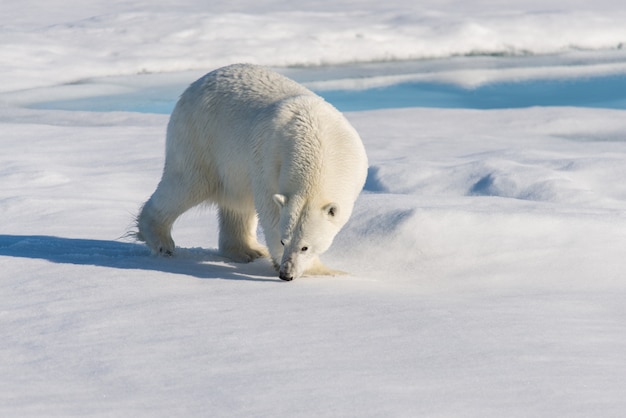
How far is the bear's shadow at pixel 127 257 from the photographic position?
414 centimetres

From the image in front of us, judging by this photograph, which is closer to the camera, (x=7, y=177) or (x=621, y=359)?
(x=621, y=359)

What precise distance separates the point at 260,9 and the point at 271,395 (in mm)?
14895

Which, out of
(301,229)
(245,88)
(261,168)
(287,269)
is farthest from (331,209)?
(245,88)

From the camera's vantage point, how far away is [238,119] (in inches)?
166

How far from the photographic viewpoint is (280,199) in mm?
3777

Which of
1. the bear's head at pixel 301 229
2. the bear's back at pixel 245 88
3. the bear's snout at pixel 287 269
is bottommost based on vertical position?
the bear's snout at pixel 287 269

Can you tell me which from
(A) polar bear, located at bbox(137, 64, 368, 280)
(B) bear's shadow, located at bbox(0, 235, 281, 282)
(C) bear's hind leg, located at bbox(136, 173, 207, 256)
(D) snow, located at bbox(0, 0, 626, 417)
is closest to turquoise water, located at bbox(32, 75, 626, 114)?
(D) snow, located at bbox(0, 0, 626, 417)

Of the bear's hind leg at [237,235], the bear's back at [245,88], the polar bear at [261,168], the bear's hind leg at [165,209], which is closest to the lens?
the polar bear at [261,168]

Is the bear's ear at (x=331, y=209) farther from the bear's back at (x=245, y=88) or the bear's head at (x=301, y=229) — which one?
the bear's back at (x=245, y=88)

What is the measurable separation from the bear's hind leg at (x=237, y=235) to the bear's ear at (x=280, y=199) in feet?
2.31

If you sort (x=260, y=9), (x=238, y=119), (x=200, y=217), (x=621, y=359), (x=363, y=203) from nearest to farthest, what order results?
(x=621, y=359)
(x=238, y=119)
(x=363, y=203)
(x=200, y=217)
(x=260, y=9)

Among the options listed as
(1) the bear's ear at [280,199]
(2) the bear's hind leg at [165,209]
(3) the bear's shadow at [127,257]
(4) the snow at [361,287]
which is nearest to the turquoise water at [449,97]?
(4) the snow at [361,287]

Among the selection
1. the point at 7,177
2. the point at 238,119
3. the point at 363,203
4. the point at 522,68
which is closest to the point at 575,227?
the point at 363,203

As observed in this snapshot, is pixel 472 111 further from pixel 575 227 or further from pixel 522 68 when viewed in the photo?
pixel 575 227
